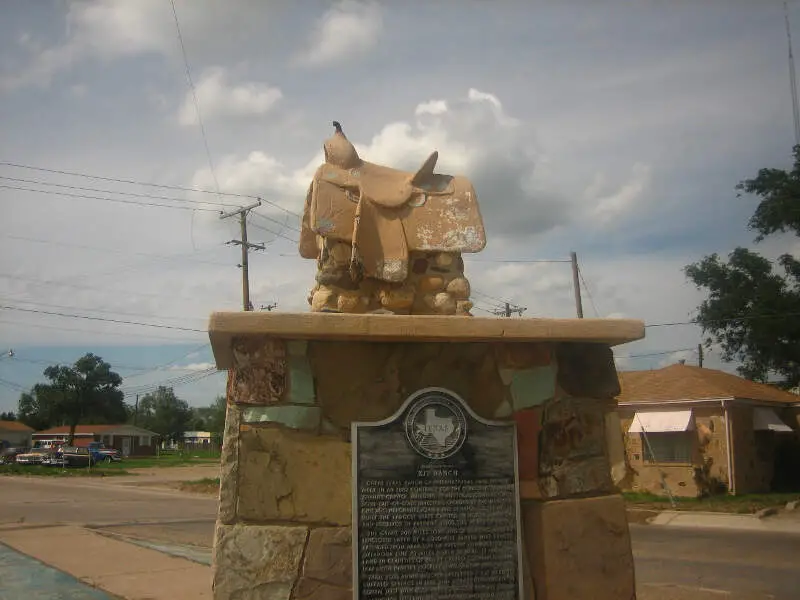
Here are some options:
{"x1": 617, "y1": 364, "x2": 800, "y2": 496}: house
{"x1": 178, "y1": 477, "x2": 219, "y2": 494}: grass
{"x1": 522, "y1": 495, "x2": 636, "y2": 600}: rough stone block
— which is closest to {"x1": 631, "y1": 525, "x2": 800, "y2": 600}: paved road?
{"x1": 522, "y1": 495, "x2": 636, "y2": 600}: rough stone block

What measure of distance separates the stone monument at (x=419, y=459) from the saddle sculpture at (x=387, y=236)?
34.5 inches

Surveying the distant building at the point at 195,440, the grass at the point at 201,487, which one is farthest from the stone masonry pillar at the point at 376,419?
the distant building at the point at 195,440

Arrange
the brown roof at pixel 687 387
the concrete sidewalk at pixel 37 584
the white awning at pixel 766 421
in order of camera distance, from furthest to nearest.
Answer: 1. the white awning at pixel 766 421
2. the brown roof at pixel 687 387
3. the concrete sidewalk at pixel 37 584

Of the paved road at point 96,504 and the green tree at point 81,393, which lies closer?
the paved road at point 96,504

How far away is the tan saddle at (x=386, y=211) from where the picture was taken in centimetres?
465

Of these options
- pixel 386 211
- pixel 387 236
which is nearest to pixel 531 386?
pixel 387 236

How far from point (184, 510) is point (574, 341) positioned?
15527 millimetres

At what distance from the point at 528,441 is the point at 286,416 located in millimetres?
1227

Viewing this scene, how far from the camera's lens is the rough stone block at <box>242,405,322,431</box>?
11.9ft

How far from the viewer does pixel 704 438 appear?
1892 cm

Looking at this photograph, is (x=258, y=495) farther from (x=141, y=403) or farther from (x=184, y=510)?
(x=141, y=403)

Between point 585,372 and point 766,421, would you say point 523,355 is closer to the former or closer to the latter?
point 585,372

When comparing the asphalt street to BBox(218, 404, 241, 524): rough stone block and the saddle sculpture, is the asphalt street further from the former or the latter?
BBox(218, 404, 241, 524): rough stone block

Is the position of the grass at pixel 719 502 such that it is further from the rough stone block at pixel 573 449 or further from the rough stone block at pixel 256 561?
the rough stone block at pixel 256 561
